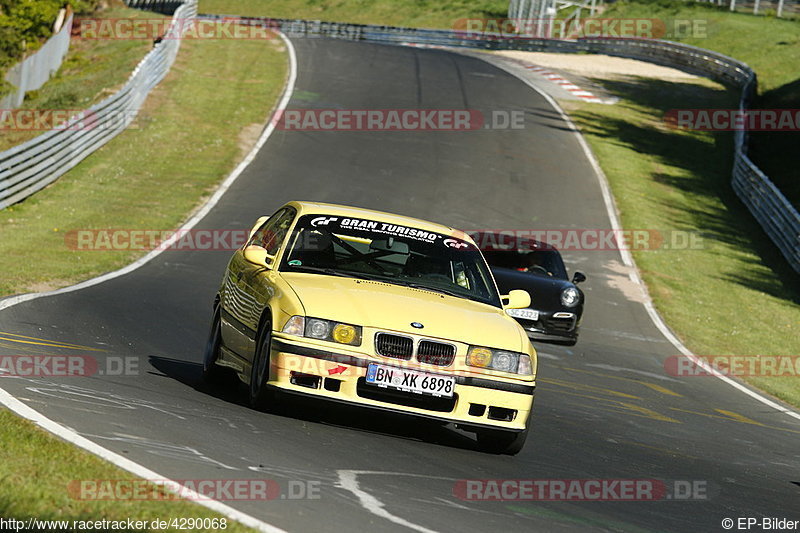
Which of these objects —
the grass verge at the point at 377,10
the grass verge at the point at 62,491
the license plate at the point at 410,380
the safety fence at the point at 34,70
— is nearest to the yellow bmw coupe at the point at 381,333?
the license plate at the point at 410,380

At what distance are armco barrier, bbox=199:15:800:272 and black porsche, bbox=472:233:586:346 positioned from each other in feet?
39.7

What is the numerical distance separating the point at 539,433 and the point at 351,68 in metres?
33.5

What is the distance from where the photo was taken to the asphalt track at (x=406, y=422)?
6418mm

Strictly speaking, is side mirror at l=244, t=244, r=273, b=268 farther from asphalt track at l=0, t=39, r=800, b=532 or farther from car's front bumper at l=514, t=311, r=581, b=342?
car's front bumper at l=514, t=311, r=581, b=342

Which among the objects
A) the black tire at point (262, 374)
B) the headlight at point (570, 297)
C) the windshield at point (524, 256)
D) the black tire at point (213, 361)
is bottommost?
the headlight at point (570, 297)

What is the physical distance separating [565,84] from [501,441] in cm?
3695

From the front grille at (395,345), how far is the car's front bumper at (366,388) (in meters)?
0.07

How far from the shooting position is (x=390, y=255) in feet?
29.9

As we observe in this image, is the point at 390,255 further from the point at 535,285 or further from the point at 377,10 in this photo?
the point at 377,10

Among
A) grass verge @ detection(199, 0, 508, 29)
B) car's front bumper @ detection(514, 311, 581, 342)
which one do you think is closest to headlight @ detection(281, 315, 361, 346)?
car's front bumper @ detection(514, 311, 581, 342)

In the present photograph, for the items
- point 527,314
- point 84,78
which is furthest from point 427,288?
point 84,78

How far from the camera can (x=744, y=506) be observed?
7609 millimetres

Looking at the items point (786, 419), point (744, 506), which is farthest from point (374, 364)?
point (786, 419)

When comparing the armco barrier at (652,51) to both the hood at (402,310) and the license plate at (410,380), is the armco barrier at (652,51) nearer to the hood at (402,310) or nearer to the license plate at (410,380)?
the hood at (402,310)
